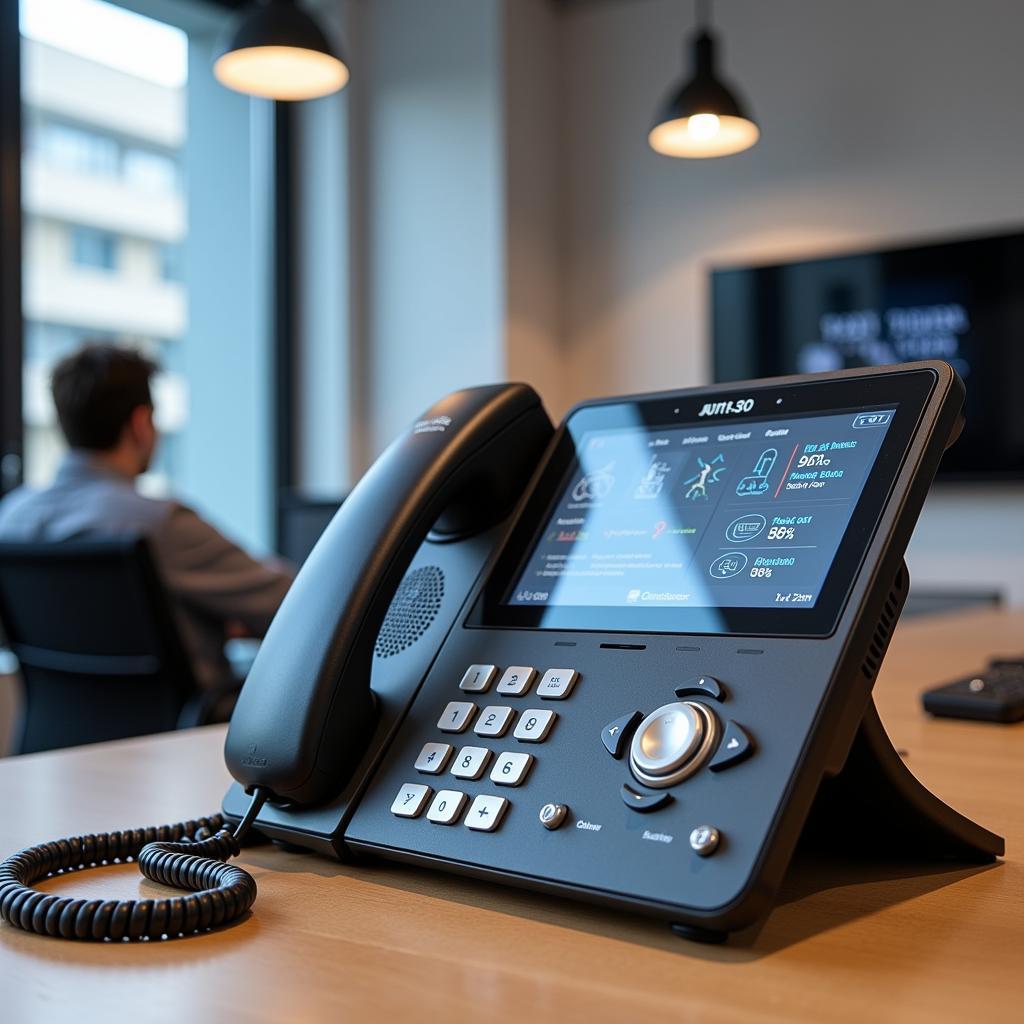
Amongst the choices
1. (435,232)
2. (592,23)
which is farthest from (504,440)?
(592,23)

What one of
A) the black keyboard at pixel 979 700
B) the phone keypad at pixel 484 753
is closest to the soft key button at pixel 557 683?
the phone keypad at pixel 484 753

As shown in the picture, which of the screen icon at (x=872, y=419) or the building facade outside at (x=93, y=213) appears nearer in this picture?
the screen icon at (x=872, y=419)

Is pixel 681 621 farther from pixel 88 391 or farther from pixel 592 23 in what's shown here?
pixel 592 23

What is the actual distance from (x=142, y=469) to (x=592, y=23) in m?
2.58

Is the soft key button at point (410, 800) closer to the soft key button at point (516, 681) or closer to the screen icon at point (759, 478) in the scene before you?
the soft key button at point (516, 681)

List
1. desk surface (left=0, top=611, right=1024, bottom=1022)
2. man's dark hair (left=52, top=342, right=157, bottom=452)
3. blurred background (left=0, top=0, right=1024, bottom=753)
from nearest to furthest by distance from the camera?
1. desk surface (left=0, top=611, right=1024, bottom=1022)
2. man's dark hair (left=52, top=342, right=157, bottom=452)
3. blurred background (left=0, top=0, right=1024, bottom=753)

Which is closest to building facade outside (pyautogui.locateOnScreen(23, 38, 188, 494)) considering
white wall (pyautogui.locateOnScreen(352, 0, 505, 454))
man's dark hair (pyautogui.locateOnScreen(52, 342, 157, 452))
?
white wall (pyautogui.locateOnScreen(352, 0, 505, 454))

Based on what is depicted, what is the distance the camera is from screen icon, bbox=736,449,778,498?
1.61 feet

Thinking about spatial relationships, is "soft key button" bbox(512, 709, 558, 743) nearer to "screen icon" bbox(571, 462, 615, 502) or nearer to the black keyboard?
"screen icon" bbox(571, 462, 615, 502)

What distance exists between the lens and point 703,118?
111 inches

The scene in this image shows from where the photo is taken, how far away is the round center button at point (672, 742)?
1.32 ft

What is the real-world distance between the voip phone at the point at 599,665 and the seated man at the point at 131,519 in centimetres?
144

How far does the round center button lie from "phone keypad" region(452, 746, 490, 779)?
65 mm

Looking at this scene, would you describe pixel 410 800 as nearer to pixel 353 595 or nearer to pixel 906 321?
pixel 353 595
